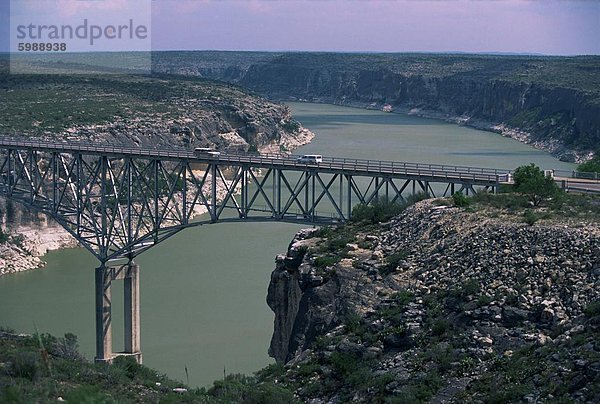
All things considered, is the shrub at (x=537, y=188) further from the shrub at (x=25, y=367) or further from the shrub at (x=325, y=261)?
the shrub at (x=25, y=367)

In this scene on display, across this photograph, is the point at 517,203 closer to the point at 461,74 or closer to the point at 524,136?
the point at 524,136

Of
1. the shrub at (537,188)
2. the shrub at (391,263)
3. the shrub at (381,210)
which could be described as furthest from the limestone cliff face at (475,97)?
the shrub at (391,263)

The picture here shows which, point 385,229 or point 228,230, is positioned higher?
point 385,229

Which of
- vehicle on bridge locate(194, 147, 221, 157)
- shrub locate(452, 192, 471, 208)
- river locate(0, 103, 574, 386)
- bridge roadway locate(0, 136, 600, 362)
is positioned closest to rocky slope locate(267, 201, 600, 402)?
shrub locate(452, 192, 471, 208)

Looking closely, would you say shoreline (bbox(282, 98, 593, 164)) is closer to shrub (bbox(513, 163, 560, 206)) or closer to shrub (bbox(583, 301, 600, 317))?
shrub (bbox(513, 163, 560, 206))

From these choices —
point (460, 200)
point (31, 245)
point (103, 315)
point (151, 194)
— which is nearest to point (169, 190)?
point (151, 194)

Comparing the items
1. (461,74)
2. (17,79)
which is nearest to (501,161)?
(17,79)

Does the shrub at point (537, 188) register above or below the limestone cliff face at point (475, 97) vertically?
above
